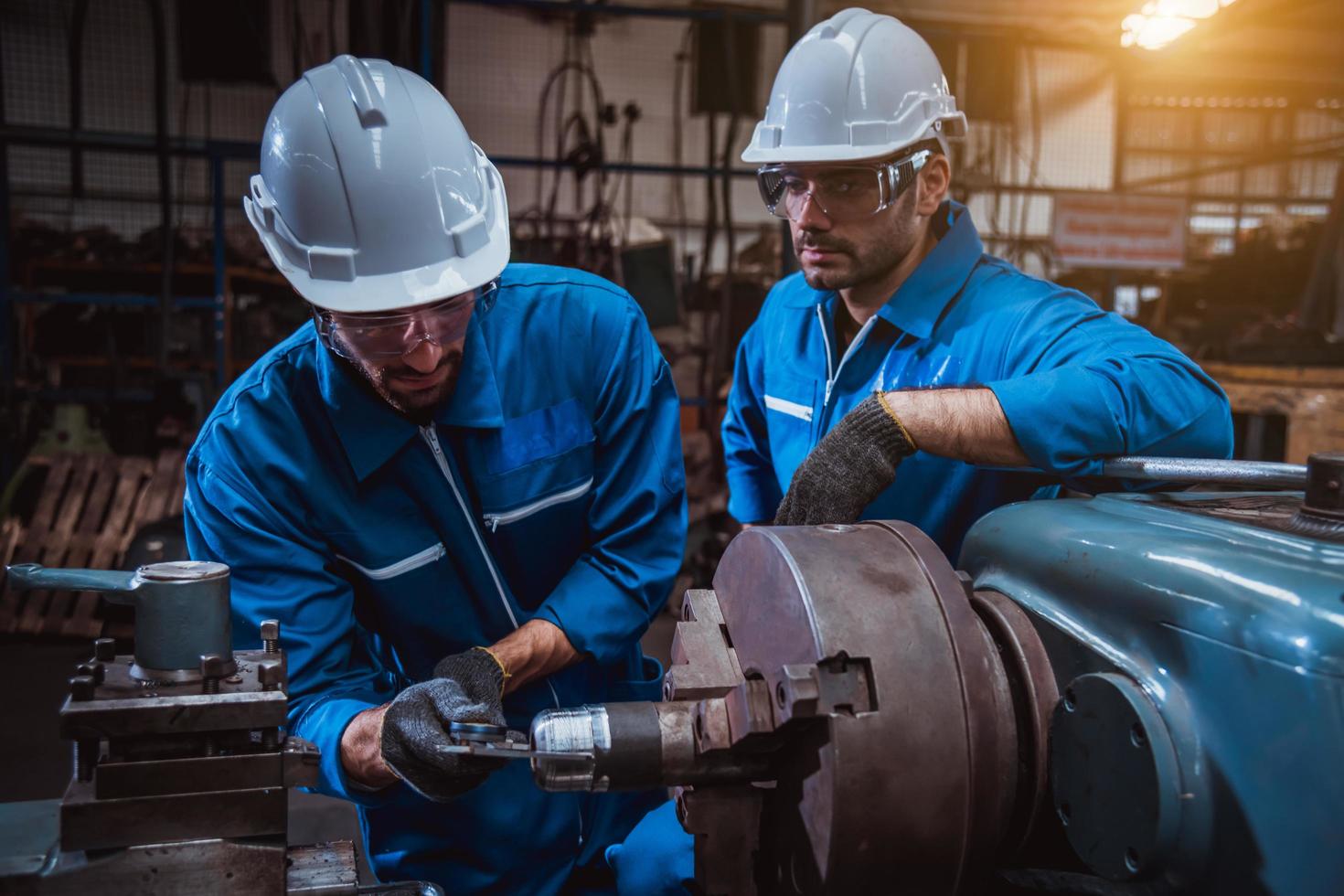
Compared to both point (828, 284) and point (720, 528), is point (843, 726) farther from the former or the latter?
point (720, 528)

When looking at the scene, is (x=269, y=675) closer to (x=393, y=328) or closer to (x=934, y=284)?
(x=393, y=328)

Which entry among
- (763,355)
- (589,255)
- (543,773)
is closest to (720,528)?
(589,255)

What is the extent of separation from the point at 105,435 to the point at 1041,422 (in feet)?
16.8

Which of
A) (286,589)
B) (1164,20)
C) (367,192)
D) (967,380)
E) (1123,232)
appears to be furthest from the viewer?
(1123,232)

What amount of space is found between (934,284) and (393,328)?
0.86 m

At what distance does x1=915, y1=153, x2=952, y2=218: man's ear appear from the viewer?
1.62 metres

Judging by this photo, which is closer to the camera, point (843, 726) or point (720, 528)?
point (843, 726)

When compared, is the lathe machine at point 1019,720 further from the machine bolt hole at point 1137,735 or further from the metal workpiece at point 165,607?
the metal workpiece at point 165,607

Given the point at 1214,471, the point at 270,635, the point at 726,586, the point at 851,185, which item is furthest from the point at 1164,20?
the point at 270,635

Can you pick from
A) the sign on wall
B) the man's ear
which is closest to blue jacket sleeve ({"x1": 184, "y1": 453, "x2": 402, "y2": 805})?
the man's ear

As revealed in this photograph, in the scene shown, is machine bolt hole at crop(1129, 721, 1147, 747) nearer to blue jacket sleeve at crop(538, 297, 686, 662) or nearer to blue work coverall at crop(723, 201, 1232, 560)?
blue work coverall at crop(723, 201, 1232, 560)

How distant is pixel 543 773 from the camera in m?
0.74

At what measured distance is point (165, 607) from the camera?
0.76 meters

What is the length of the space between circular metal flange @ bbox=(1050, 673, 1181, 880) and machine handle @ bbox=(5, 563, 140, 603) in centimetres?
72
